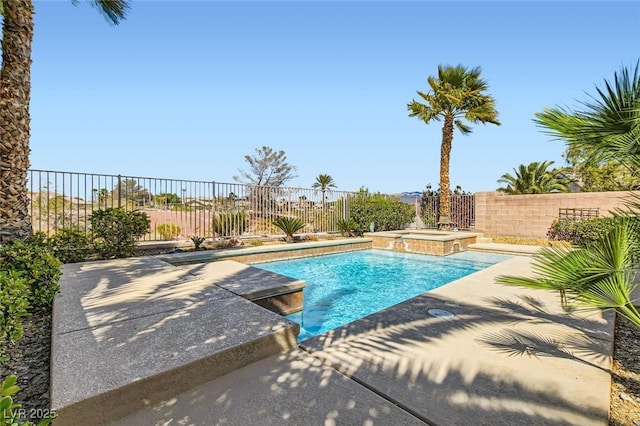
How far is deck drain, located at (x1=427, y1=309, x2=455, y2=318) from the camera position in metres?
3.30

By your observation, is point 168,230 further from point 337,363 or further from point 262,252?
point 337,363

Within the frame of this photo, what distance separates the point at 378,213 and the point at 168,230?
27.5ft

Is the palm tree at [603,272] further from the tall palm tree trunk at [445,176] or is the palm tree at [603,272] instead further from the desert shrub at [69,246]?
the tall palm tree trunk at [445,176]

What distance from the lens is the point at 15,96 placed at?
4262 millimetres

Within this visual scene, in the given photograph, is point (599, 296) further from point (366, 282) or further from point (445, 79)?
point (445, 79)

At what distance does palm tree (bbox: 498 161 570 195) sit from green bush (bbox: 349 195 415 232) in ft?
28.4

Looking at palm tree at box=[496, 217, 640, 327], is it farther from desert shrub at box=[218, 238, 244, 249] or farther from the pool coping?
desert shrub at box=[218, 238, 244, 249]

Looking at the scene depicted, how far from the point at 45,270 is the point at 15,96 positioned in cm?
286

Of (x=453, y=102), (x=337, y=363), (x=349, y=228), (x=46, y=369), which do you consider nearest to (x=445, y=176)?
(x=453, y=102)

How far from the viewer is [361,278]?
716cm

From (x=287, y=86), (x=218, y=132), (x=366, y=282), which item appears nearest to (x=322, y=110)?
(x=287, y=86)

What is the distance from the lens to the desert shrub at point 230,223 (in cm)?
969

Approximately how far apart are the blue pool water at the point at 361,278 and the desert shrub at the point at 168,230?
2996 mm

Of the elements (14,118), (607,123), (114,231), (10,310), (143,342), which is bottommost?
(143,342)
